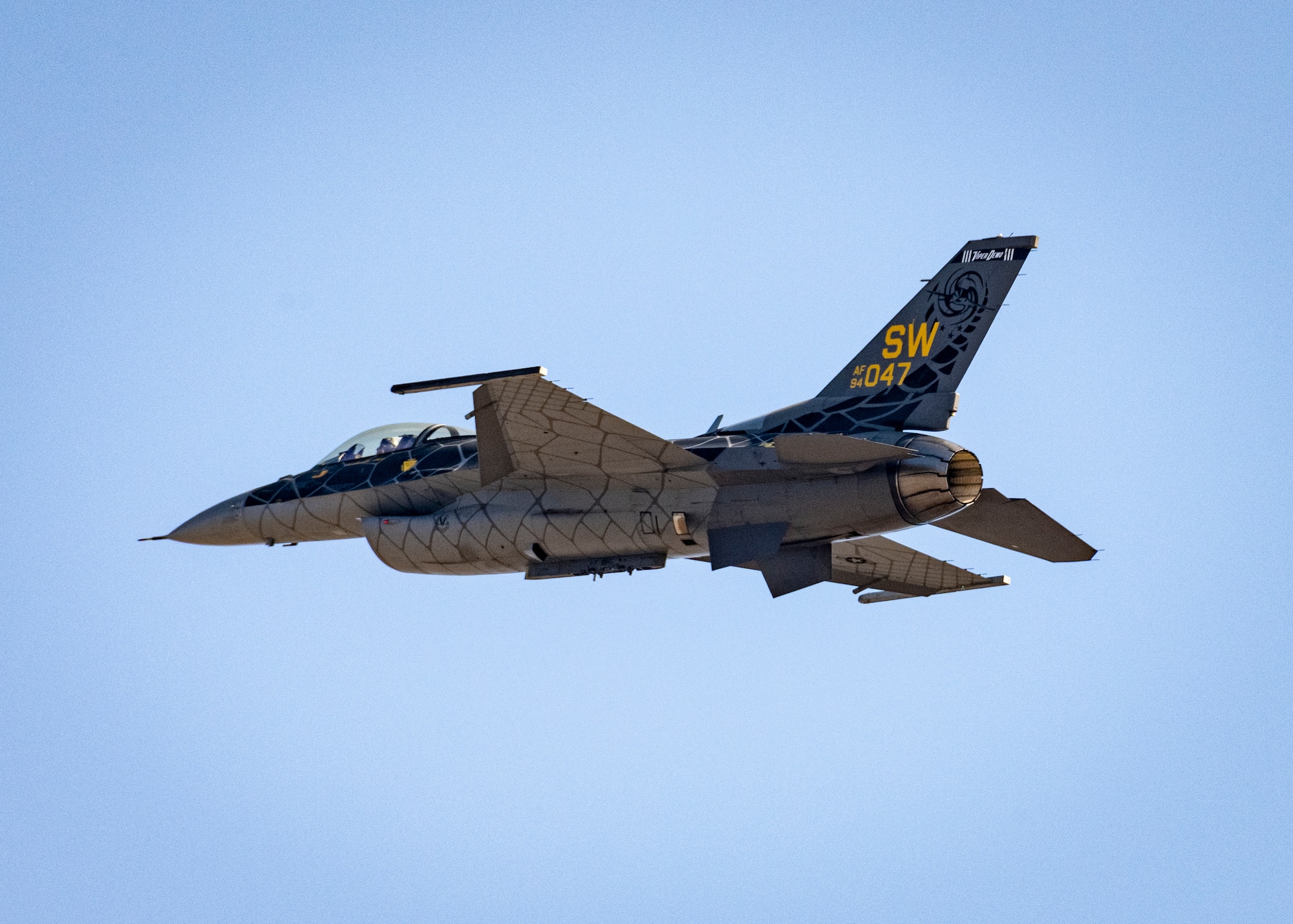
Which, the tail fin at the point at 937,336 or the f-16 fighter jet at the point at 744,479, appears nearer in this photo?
the f-16 fighter jet at the point at 744,479

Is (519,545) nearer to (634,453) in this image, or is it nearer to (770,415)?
(634,453)

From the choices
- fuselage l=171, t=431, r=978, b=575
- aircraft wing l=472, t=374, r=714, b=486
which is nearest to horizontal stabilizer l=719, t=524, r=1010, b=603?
fuselage l=171, t=431, r=978, b=575

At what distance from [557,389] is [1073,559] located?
8.63 m

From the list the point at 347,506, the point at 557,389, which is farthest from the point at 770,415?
the point at 347,506

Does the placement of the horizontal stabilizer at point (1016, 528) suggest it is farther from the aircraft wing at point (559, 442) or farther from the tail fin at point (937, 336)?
the aircraft wing at point (559, 442)

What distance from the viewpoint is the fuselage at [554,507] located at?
2452 centimetres

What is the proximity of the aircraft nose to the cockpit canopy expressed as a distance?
5.67ft

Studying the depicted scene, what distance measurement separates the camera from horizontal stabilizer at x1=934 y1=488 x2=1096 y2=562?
84.9ft

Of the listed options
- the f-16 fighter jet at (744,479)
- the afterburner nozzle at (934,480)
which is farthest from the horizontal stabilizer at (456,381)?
the afterburner nozzle at (934,480)

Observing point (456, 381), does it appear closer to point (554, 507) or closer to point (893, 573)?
point (554, 507)

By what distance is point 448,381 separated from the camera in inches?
930

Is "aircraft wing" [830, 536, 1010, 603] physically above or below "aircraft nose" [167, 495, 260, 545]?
below

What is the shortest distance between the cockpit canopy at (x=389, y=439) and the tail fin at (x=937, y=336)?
7.06 meters

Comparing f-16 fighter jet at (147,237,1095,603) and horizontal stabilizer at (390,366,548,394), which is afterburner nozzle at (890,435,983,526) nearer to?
f-16 fighter jet at (147,237,1095,603)
